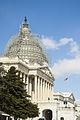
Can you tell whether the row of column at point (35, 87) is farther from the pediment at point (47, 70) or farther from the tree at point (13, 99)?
the tree at point (13, 99)

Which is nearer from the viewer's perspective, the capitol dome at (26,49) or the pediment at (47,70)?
the pediment at (47,70)

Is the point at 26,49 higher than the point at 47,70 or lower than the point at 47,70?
higher

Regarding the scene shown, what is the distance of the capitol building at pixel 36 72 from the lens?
81.9m

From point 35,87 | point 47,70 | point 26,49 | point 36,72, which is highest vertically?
point 26,49

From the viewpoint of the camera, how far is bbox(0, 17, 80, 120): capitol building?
81938 mm

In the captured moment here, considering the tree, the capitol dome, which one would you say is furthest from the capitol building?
the tree

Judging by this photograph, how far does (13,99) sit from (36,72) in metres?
40.0

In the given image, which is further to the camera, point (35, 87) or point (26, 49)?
point (26, 49)

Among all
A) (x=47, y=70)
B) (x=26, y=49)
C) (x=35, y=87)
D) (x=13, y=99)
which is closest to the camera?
(x=13, y=99)

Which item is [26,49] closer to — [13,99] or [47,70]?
[47,70]

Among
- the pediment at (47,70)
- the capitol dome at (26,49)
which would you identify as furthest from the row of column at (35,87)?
the capitol dome at (26,49)

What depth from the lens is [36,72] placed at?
90.3 metres

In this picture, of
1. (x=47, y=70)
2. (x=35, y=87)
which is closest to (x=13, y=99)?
(x=35, y=87)

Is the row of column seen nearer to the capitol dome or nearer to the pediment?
the pediment
